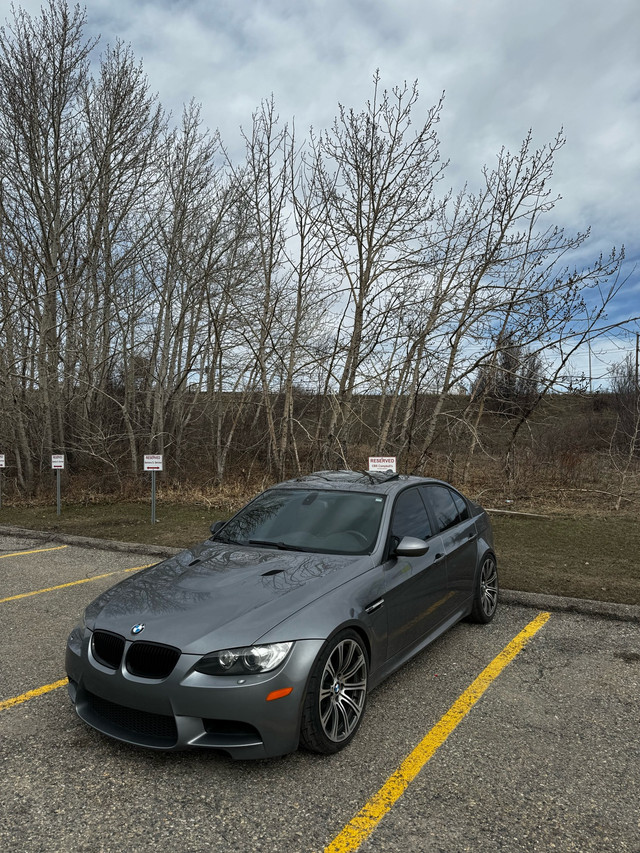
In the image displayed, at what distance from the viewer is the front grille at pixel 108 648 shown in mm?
3191

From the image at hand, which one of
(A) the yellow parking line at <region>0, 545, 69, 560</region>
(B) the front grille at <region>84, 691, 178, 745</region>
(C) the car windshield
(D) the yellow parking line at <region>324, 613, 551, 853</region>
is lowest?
(A) the yellow parking line at <region>0, 545, 69, 560</region>

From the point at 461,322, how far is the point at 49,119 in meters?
15.0

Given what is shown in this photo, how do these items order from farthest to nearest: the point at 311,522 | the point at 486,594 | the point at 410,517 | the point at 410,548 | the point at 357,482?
the point at 486,594
the point at 357,482
the point at 410,517
the point at 311,522
the point at 410,548

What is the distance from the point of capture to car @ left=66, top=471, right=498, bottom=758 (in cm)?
Answer: 293

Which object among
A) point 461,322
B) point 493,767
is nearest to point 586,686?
point 493,767

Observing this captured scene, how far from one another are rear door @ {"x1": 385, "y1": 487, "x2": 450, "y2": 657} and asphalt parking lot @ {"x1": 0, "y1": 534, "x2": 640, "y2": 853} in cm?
39

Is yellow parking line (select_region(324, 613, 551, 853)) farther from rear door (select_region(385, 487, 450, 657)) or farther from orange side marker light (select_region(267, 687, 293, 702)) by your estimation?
orange side marker light (select_region(267, 687, 293, 702))

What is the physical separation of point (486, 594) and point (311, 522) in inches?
Result: 79.7

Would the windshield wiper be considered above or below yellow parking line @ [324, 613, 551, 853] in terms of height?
above

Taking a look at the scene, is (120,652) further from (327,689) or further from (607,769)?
(607,769)

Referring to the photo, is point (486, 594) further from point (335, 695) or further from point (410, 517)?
point (335, 695)

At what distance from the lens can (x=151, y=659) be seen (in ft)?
10.1

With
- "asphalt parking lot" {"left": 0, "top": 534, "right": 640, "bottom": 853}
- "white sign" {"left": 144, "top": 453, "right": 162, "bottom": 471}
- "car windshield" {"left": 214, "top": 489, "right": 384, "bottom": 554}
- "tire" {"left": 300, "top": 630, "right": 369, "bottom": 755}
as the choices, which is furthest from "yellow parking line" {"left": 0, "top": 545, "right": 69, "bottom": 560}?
"tire" {"left": 300, "top": 630, "right": 369, "bottom": 755}

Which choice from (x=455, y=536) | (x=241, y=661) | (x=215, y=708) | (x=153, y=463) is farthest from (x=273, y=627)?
(x=153, y=463)
